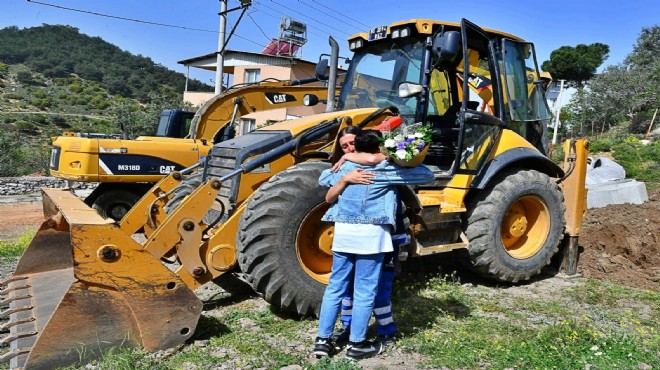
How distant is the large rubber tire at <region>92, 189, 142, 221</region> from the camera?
893 cm

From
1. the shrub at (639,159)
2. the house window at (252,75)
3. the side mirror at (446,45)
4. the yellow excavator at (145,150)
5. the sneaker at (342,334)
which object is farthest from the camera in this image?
the house window at (252,75)

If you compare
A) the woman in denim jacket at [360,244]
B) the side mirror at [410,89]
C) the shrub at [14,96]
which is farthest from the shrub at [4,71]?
the woman in denim jacket at [360,244]

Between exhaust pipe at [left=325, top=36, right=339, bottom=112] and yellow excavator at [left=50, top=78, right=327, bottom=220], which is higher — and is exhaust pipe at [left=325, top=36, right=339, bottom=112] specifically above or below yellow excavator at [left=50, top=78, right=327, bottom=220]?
above

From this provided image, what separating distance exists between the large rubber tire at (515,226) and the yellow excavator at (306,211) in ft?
0.05

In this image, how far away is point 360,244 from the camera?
3605 millimetres

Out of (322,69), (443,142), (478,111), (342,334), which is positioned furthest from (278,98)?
(342,334)

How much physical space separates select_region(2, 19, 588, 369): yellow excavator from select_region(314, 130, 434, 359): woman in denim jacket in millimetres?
620

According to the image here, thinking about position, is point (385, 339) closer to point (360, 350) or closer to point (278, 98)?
point (360, 350)

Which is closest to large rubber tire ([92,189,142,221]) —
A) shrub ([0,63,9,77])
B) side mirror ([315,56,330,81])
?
side mirror ([315,56,330,81])

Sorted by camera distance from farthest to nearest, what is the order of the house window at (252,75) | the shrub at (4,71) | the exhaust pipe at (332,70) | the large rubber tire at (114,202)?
1. the shrub at (4,71)
2. the house window at (252,75)
3. the large rubber tire at (114,202)
4. the exhaust pipe at (332,70)

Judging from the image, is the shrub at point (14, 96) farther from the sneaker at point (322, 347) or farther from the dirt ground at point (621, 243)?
the sneaker at point (322, 347)

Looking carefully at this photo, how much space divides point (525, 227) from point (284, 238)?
313 centimetres

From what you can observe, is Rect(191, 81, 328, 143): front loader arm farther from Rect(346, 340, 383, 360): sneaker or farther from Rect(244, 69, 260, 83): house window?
Rect(244, 69, 260, 83): house window

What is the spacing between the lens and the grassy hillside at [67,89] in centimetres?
2734
